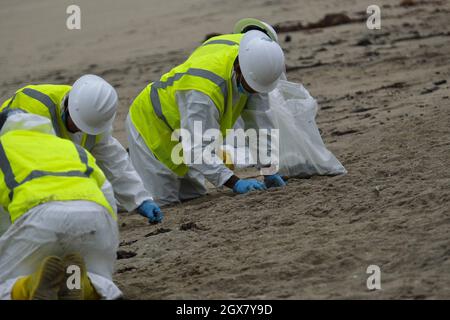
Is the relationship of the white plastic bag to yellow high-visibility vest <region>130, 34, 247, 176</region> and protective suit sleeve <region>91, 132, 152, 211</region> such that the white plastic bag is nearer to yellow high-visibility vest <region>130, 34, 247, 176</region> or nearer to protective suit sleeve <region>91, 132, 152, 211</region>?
yellow high-visibility vest <region>130, 34, 247, 176</region>

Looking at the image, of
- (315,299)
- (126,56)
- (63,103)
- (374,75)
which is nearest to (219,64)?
(63,103)

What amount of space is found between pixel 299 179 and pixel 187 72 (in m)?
1.17

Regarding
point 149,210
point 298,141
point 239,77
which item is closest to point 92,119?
point 149,210

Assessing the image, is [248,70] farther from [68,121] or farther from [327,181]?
[68,121]

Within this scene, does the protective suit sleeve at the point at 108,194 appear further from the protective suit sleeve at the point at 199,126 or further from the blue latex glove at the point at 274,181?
the blue latex glove at the point at 274,181

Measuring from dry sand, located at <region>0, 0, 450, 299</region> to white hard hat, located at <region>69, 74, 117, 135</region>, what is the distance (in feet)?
2.66

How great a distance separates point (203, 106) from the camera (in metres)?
6.87

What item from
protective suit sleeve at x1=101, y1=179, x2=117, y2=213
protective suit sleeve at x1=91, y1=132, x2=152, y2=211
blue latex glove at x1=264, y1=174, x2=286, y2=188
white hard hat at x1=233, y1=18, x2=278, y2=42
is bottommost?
blue latex glove at x1=264, y1=174, x2=286, y2=188

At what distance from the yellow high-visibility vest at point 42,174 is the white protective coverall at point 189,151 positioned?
6.48 ft

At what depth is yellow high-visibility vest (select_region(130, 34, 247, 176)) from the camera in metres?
6.90

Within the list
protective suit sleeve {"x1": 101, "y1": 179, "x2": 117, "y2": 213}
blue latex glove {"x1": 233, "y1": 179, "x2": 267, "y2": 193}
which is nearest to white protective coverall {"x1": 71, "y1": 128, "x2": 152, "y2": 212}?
blue latex glove {"x1": 233, "y1": 179, "x2": 267, "y2": 193}

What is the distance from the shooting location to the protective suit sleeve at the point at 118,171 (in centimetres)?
622

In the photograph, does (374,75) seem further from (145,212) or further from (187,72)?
(145,212)

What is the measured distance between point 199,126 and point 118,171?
0.85m
